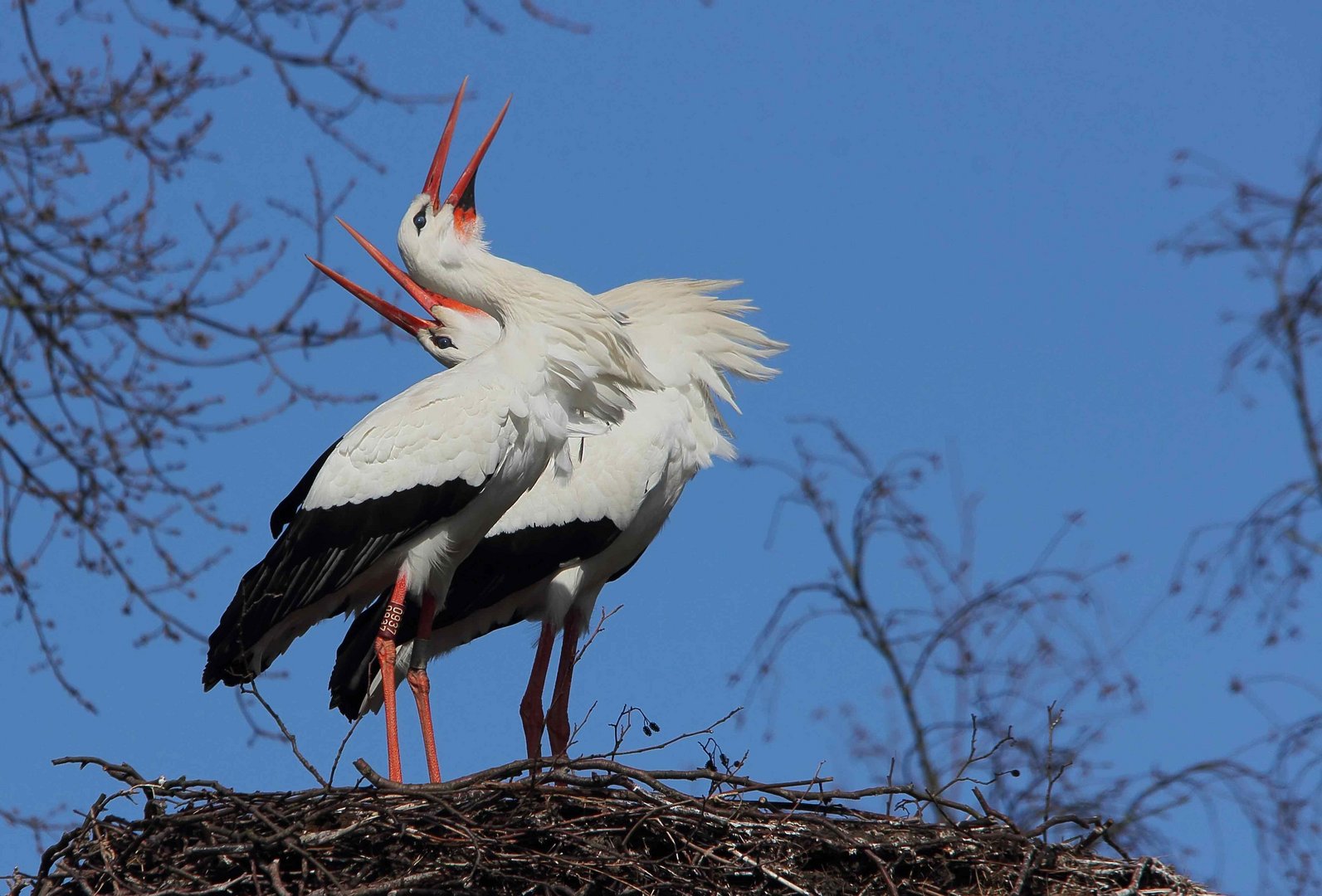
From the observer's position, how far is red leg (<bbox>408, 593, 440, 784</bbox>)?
794 centimetres

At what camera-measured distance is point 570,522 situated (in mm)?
8703

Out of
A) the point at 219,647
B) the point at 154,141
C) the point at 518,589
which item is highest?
the point at 154,141

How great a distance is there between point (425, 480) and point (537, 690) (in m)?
1.94

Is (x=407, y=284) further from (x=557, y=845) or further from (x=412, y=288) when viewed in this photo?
(x=557, y=845)

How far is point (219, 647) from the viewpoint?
7.67m

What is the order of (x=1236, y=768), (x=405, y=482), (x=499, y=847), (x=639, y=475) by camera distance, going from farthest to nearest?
1. (x=639, y=475)
2. (x=405, y=482)
3. (x=1236, y=768)
4. (x=499, y=847)

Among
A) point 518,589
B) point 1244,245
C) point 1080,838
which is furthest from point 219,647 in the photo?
point 1244,245

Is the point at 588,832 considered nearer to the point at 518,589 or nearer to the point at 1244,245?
the point at 518,589

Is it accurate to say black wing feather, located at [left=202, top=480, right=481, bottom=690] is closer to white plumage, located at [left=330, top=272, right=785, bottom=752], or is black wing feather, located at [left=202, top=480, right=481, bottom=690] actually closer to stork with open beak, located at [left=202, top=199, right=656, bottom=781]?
stork with open beak, located at [left=202, top=199, right=656, bottom=781]

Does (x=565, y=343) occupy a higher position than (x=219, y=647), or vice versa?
(x=565, y=343)

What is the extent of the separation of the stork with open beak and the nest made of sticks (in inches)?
50.9

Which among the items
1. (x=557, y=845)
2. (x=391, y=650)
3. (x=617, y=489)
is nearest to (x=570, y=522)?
(x=617, y=489)

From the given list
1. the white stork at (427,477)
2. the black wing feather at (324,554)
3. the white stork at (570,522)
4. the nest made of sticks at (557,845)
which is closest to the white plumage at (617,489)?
the white stork at (570,522)

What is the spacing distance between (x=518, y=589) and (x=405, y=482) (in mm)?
1520
